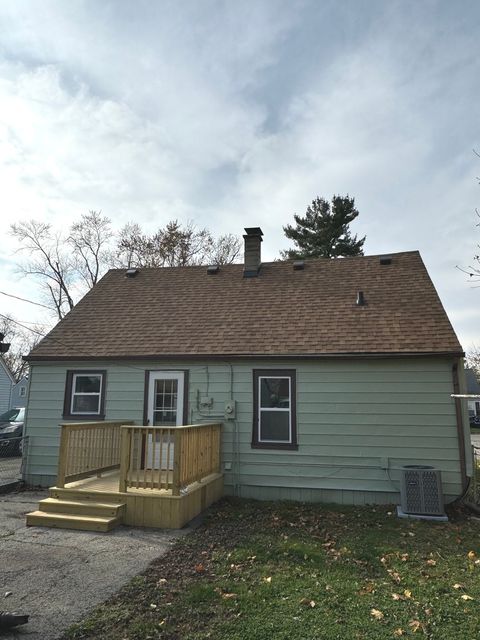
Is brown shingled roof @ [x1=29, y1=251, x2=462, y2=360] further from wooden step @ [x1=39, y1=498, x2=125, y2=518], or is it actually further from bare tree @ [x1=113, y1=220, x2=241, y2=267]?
bare tree @ [x1=113, y1=220, x2=241, y2=267]

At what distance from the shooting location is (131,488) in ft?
22.6

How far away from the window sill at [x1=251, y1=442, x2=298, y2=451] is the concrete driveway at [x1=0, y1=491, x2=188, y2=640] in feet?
8.13

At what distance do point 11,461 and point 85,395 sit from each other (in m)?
6.15

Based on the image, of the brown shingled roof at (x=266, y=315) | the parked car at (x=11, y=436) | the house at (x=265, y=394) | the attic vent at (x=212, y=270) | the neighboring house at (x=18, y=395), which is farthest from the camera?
the neighboring house at (x=18, y=395)

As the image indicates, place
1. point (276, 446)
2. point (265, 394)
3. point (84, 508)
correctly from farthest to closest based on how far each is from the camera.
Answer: point (265, 394), point (276, 446), point (84, 508)

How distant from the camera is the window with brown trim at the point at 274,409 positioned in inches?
327

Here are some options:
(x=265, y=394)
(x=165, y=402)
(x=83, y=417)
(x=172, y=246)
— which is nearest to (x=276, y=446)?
(x=265, y=394)

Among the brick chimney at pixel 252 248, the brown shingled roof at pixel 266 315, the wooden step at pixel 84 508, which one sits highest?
the brick chimney at pixel 252 248

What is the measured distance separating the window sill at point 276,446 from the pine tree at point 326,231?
20737 mm

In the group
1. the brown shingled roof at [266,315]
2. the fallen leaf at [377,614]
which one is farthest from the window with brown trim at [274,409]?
the fallen leaf at [377,614]

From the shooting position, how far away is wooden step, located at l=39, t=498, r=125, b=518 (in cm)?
642

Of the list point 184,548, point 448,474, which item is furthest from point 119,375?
point 448,474

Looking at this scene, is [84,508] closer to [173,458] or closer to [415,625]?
[173,458]

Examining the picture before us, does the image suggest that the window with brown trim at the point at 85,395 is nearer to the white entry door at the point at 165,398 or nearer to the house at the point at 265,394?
the house at the point at 265,394
